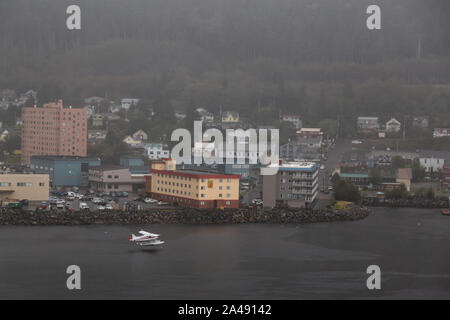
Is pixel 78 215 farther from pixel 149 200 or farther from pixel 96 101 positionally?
pixel 96 101

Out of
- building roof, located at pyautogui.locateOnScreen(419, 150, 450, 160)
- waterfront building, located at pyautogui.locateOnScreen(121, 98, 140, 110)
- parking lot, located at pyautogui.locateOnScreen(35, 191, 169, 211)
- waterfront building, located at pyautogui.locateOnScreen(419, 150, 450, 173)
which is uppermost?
waterfront building, located at pyautogui.locateOnScreen(121, 98, 140, 110)

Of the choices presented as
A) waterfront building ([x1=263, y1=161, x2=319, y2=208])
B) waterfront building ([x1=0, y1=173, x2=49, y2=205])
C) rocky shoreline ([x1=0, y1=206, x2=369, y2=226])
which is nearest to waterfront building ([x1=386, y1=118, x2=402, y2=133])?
waterfront building ([x1=263, y1=161, x2=319, y2=208])

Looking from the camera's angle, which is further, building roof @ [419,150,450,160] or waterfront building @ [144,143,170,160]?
waterfront building @ [144,143,170,160]

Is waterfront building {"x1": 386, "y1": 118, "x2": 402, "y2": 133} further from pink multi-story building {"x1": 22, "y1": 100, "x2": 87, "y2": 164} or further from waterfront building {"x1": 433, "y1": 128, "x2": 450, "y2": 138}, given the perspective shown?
pink multi-story building {"x1": 22, "y1": 100, "x2": 87, "y2": 164}

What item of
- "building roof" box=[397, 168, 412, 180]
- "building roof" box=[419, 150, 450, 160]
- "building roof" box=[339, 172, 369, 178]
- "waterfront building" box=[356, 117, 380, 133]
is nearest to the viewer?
"building roof" box=[397, 168, 412, 180]

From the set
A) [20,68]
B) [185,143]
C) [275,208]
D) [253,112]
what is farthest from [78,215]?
[20,68]

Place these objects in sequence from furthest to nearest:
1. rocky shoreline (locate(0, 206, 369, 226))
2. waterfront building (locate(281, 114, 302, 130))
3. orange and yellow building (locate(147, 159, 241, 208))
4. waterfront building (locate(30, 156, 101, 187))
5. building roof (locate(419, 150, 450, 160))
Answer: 1. waterfront building (locate(281, 114, 302, 130))
2. building roof (locate(419, 150, 450, 160))
3. waterfront building (locate(30, 156, 101, 187))
4. orange and yellow building (locate(147, 159, 241, 208))
5. rocky shoreline (locate(0, 206, 369, 226))
